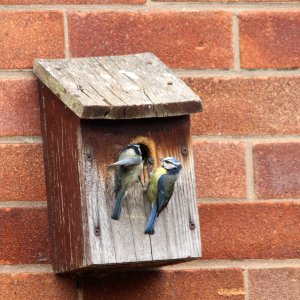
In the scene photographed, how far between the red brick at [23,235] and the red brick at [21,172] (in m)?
0.03

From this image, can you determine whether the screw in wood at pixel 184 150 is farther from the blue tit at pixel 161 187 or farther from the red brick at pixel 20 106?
the red brick at pixel 20 106

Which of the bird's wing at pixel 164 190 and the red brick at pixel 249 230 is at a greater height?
the bird's wing at pixel 164 190

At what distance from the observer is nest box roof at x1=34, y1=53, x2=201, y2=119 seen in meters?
2.80

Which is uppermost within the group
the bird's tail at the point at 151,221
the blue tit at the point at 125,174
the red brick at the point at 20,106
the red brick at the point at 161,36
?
the red brick at the point at 161,36

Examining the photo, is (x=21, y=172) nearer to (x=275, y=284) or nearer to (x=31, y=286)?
(x=31, y=286)

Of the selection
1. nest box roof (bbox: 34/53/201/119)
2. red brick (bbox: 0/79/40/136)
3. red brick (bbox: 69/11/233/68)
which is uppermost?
red brick (bbox: 69/11/233/68)

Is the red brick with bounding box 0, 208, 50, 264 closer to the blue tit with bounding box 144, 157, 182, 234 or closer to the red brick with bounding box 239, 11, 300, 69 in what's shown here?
the blue tit with bounding box 144, 157, 182, 234

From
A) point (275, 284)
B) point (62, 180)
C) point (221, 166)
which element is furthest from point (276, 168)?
point (62, 180)

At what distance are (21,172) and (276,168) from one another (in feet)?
1.75

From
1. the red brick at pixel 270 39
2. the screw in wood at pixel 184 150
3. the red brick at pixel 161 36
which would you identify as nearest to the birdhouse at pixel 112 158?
the screw in wood at pixel 184 150

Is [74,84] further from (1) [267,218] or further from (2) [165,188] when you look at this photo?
(1) [267,218]

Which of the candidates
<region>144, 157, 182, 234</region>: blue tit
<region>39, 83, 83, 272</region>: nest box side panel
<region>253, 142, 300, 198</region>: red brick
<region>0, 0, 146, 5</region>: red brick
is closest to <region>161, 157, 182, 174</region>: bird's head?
<region>144, 157, 182, 234</region>: blue tit

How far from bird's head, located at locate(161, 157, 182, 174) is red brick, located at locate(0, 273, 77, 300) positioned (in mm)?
362

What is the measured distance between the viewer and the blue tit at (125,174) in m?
Answer: 2.80
